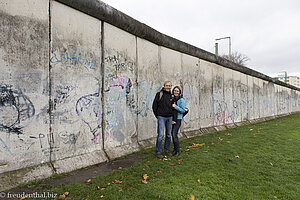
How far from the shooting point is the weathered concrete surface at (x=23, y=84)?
3301 mm

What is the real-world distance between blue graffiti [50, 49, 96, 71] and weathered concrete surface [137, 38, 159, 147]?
5.89 feet

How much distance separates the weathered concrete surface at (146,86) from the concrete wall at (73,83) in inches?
1.2

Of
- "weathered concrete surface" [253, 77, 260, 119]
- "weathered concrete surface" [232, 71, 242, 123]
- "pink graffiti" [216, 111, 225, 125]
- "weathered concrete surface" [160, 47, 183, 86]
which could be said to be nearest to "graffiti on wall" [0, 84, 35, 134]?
"weathered concrete surface" [160, 47, 183, 86]

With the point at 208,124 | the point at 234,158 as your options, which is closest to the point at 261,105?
the point at 208,124

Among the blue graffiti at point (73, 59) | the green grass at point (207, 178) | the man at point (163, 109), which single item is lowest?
the green grass at point (207, 178)

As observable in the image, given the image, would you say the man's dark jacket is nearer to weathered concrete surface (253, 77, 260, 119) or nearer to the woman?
the woman

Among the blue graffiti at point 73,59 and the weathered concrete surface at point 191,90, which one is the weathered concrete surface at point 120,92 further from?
the weathered concrete surface at point 191,90

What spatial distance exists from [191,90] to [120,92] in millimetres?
4018

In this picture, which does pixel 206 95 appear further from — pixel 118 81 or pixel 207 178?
pixel 207 178

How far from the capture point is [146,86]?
21.2 ft

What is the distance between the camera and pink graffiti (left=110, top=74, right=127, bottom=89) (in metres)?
5.29

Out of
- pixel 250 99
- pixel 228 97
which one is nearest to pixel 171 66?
pixel 228 97

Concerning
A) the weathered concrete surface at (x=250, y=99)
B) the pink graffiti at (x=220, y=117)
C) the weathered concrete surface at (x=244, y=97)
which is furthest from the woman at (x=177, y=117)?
the weathered concrete surface at (x=250, y=99)

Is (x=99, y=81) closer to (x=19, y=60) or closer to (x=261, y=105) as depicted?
(x=19, y=60)
